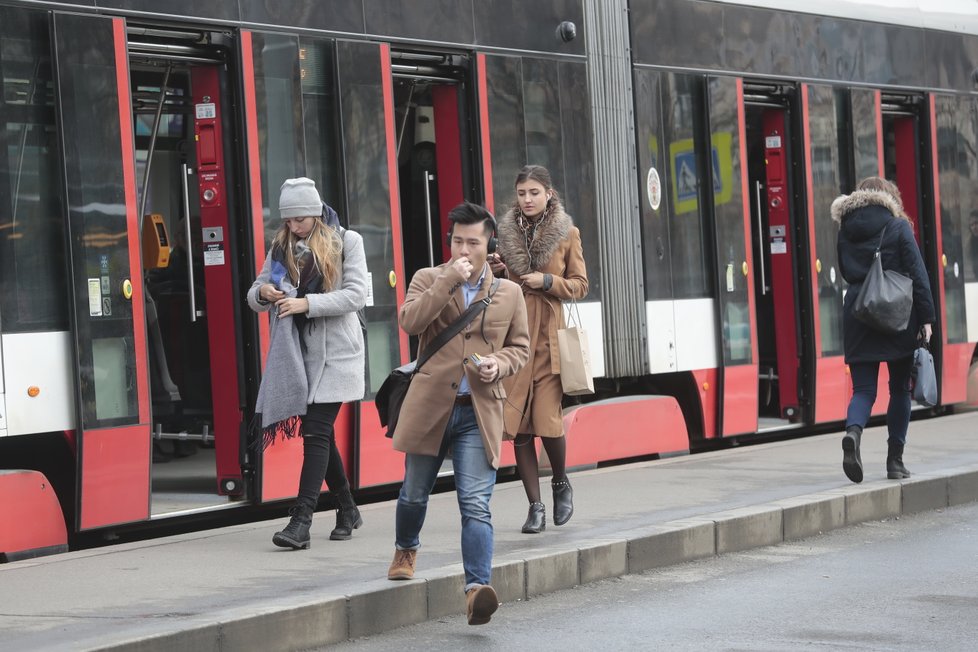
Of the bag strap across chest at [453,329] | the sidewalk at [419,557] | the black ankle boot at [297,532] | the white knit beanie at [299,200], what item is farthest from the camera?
the white knit beanie at [299,200]

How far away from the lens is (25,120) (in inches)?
307

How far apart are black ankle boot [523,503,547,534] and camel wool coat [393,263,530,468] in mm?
1610

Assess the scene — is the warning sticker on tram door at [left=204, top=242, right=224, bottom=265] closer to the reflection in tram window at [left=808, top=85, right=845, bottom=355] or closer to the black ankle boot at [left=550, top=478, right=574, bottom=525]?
the black ankle boot at [left=550, top=478, right=574, bottom=525]

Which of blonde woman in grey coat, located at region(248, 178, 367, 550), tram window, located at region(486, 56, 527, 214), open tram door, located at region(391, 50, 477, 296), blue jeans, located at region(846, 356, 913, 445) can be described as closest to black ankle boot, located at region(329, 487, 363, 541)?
blonde woman in grey coat, located at region(248, 178, 367, 550)

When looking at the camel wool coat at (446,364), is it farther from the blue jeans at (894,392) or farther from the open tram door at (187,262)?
the blue jeans at (894,392)

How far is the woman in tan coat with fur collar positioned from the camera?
7867mm

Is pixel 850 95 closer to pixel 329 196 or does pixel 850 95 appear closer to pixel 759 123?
pixel 759 123

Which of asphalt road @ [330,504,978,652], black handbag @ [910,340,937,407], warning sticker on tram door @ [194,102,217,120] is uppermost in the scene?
warning sticker on tram door @ [194,102,217,120]

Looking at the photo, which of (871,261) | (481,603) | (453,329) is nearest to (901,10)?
(871,261)

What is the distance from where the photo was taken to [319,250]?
7504 mm

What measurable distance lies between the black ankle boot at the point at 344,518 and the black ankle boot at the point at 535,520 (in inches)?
31.5

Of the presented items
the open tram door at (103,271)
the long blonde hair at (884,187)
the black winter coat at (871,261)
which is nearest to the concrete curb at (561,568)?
the black winter coat at (871,261)

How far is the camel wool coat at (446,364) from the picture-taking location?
6121 millimetres

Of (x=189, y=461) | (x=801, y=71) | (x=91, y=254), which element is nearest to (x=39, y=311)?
(x=91, y=254)
